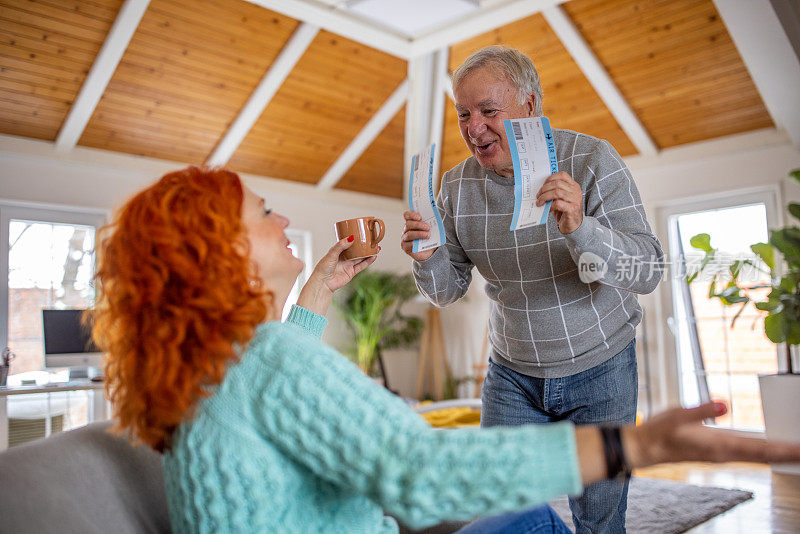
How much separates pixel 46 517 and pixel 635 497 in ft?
11.0

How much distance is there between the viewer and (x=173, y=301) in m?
0.87

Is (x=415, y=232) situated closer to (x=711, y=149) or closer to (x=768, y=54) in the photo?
(x=768, y=54)

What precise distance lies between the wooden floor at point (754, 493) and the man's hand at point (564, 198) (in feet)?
7.86

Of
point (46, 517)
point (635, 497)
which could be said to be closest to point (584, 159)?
point (46, 517)

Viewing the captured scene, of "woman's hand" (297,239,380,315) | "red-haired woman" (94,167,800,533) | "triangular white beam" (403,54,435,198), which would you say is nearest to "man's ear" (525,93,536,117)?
"woman's hand" (297,239,380,315)

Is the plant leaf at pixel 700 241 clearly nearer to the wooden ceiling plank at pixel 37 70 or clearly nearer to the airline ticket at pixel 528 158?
the airline ticket at pixel 528 158

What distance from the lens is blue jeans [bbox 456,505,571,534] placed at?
975 millimetres

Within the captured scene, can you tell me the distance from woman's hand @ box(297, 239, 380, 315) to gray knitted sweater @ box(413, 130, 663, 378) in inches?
7.0

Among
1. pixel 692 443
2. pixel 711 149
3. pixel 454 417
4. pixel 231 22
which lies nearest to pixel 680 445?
pixel 692 443

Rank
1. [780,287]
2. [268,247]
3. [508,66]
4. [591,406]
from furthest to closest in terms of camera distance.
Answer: [780,287] → [508,66] → [591,406] → [268,247]

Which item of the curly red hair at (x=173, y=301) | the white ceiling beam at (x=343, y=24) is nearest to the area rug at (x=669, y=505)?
the curly red hair at (x=173, y=301)

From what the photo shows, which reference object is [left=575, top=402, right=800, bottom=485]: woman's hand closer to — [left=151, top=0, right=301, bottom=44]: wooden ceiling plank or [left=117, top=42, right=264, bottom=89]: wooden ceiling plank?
[left=151, top=0, right=301, bottom=44]: wooden ceiling plank

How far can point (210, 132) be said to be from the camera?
17.9 feet

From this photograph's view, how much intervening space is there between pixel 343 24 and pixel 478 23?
1.01m
